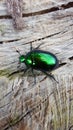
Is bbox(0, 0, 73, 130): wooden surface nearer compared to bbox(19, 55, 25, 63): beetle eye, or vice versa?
bbox(0, 0, 73, 130): wooden surface

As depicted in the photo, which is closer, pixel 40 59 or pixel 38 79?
pixel 38 79

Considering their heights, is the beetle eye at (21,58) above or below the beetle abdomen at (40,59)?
above

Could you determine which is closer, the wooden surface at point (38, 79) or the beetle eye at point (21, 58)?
the wooden surface at point (38, 79)

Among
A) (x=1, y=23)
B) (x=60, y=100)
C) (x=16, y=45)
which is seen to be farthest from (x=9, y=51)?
(x=60, y=100)

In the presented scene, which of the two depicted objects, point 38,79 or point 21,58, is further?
point 21,58

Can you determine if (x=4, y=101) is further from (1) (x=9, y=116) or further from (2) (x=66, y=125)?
(2) (x=66, y=125)

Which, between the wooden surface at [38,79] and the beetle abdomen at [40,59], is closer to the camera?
the wooden surface at [38,79]

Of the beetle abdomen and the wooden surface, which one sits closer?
the wooden surface

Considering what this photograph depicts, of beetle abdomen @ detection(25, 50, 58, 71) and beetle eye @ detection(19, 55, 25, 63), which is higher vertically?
beetle eye @ detection(19, 55, 25, 63)
